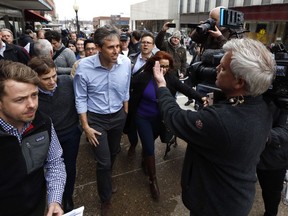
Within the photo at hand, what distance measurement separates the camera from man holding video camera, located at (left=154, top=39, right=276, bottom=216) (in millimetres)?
1147

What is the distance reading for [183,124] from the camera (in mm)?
1308

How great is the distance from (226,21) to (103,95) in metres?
1.33

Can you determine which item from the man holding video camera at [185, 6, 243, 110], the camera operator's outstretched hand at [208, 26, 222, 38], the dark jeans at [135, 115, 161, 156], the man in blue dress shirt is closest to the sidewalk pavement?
the man in blue dress shirt

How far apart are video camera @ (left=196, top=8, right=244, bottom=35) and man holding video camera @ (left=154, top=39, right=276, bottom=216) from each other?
77 cm

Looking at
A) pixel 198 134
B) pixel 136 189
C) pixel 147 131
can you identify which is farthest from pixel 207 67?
pixel 136 189

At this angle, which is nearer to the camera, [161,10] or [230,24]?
[230,24]

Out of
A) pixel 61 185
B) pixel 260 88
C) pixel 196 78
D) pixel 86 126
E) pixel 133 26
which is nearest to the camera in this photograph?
pixel 260 88

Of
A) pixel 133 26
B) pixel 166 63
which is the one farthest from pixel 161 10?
pixel 166 63

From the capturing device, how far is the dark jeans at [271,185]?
2043mm

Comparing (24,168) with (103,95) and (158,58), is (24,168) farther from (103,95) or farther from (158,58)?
(158,58)

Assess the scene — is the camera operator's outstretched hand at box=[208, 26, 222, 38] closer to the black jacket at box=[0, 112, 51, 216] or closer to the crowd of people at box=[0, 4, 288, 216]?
the crowd of people at box=[0, 4, 288, 216]

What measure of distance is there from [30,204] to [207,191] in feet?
3.45

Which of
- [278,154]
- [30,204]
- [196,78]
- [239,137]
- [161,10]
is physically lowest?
[30,204]

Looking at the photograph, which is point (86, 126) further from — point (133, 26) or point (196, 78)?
point (133, 26)
